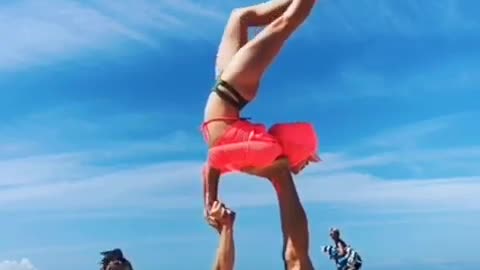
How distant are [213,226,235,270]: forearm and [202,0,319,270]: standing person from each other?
201mm

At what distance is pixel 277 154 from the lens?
565 centimetres

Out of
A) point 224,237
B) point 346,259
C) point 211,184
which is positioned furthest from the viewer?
point 346,259

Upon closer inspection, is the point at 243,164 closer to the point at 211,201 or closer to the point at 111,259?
the point at 211,201

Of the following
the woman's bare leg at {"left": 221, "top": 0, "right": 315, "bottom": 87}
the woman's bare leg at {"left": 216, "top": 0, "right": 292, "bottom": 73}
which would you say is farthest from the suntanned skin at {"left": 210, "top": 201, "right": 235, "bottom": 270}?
the woman's bare leg at {"left": 216, "top": 0, "right": 292, "bottom": 73}

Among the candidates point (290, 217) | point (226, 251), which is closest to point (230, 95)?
point (290, 217)

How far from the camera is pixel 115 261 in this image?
5934 mm

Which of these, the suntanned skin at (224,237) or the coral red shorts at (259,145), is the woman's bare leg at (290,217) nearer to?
the coral red shorts at (259,145)

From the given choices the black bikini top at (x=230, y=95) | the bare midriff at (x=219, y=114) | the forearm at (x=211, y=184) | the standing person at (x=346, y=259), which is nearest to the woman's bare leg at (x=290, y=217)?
the forearm at (x=211, y=184)

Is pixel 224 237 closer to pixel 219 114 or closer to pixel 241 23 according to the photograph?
pixel 219 114

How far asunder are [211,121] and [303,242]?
965mm

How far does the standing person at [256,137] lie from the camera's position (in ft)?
18.4

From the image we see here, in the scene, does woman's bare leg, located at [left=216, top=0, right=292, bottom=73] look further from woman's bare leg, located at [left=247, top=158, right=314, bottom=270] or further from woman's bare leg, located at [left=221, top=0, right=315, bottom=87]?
woman's bare leg, located at [left=247, top=158, right=314, bottom=270]

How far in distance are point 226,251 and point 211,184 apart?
458 mm

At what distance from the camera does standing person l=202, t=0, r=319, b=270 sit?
5.60 meters
